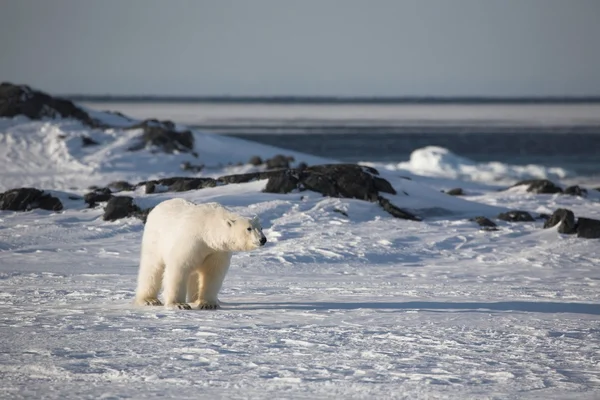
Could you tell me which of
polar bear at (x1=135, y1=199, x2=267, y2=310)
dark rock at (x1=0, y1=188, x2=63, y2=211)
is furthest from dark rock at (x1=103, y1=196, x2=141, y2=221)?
polar bear at (x1=135, y1=199, x2=267, y2=310)

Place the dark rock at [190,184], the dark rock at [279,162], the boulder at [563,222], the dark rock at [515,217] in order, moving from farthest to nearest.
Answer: the dark rock at [279,162], the dark rock at [190,184], the dark rock at [515,217], the boulder at [563,222]

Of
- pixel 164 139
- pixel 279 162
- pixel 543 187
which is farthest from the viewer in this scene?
pixel 164 139

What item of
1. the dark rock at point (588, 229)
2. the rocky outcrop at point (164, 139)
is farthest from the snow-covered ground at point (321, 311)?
the rocky outcrop at point (164, 139)

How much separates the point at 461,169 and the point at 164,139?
1349cm

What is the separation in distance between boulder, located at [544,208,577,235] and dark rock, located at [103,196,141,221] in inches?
298

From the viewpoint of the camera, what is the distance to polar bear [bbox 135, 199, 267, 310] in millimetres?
9531

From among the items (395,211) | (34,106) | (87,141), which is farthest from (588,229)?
(34,106)

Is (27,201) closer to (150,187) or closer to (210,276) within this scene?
(150,187)

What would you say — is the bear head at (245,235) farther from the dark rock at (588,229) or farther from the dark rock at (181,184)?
the dark rock at (181,184)

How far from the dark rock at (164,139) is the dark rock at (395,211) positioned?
15072 mm

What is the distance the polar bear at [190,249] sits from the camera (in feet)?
31.3

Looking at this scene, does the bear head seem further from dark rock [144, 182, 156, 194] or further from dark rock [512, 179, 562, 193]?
dark rock [512, 179, 562, 193]

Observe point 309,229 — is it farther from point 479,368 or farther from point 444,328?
point 479,368

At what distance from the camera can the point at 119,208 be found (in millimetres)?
17984
